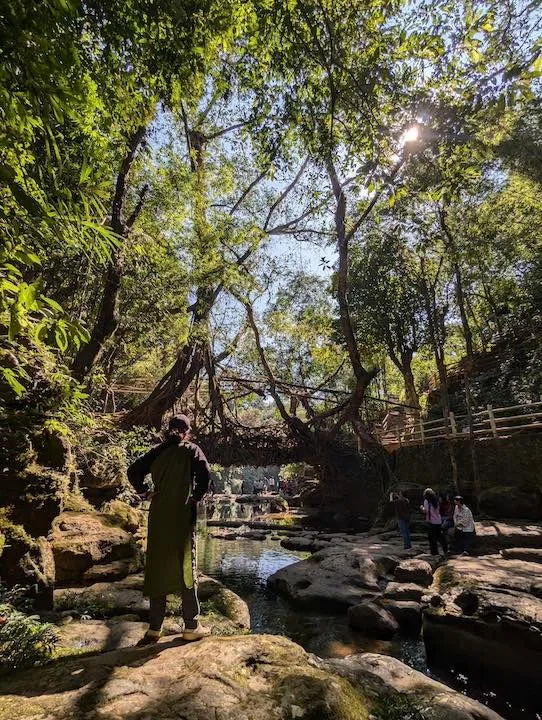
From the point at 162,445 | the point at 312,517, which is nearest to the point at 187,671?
the point at 162,445

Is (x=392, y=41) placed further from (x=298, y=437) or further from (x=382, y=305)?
(x=382, y=305)

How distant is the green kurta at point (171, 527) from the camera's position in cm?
323

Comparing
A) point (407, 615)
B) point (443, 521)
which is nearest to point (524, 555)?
point (443, 521)

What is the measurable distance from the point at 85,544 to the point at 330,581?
5.29 metres

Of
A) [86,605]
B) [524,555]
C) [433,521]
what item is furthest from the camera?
[433,521]

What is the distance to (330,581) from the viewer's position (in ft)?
27.8

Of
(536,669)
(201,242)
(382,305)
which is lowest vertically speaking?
(536,669)

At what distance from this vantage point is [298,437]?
16.9 meters

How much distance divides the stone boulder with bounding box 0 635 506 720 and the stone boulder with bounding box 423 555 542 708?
2234 mm

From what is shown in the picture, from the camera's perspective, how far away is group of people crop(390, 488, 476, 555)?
351 inches

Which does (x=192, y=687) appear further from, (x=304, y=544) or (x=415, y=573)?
(x=304, y=544)

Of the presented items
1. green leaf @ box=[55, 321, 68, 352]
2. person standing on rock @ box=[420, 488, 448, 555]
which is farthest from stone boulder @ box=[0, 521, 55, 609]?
person standing on rock @ box=[420, 488, 448, 555]

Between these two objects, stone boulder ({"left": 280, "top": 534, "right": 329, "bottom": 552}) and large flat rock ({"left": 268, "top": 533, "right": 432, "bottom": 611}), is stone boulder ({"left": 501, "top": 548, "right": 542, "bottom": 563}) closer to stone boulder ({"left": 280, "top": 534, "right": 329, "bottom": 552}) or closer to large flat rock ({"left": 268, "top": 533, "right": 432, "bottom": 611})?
large flat rock ({"left": 268, "top": 533, "right": 432, "bottom": 611})

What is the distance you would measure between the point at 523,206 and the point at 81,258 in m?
18.8
